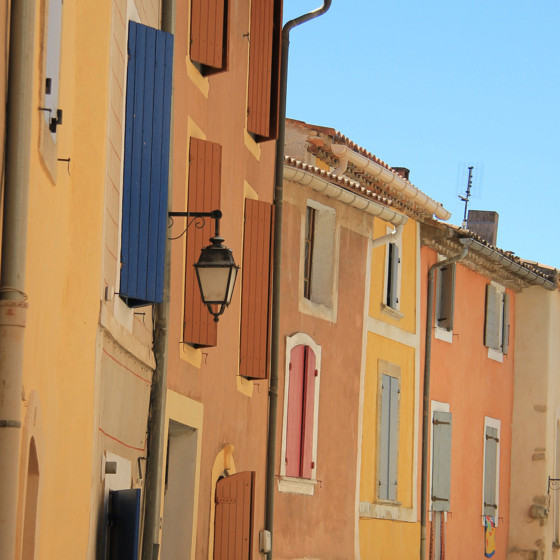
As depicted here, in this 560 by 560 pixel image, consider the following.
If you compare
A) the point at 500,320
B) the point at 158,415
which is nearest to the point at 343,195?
the point at 158,415

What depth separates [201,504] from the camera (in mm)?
11914

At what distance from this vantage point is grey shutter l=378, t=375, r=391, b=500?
18953 millimetres

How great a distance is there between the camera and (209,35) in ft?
38.5

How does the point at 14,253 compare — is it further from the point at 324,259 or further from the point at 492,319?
the point at 492,319

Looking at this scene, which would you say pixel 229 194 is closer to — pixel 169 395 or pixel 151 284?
pixel 169 395

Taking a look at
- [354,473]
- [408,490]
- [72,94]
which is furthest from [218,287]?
[408,490]

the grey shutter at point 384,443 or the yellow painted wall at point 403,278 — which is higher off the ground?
the yellow painted wall at point 403,278

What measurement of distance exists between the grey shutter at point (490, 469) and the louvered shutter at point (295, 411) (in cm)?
819

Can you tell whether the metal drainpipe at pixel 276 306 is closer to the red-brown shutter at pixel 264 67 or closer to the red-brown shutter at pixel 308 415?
the red-brown shutter at pixel 264 67

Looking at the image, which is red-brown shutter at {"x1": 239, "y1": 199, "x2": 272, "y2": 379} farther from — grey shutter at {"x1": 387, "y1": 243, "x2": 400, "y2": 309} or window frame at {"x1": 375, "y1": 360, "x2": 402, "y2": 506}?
grey shutter at {"x1": 387, "y1": 243, "x2": 400, "y2": 309}

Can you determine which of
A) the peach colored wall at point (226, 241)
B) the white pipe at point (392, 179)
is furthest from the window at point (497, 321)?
the peach colored wall at point (226, 241)

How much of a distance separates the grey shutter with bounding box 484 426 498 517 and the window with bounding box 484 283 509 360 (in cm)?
137

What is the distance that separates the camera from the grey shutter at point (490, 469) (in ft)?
78.8

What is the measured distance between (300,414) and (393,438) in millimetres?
3252
